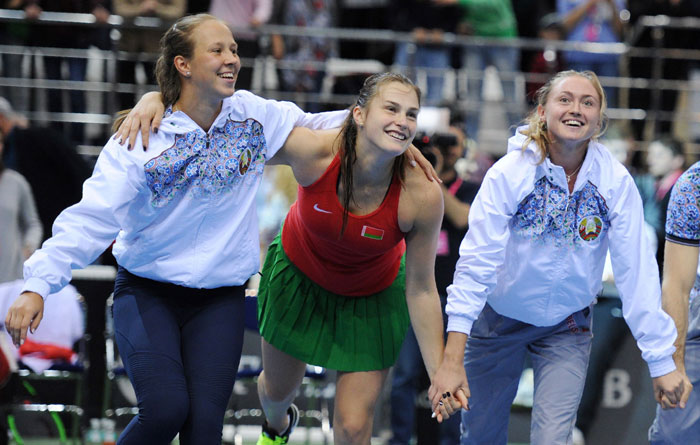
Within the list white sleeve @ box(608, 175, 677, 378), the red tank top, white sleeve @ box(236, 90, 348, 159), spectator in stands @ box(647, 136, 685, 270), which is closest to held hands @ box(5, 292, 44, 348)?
white sleeve @ box(236, 90, 348, 159)

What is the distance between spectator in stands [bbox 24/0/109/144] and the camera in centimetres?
824

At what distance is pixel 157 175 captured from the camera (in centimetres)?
368

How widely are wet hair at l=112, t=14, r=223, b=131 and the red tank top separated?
698mm

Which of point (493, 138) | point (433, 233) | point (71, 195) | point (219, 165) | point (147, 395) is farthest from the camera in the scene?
point (493, 138)

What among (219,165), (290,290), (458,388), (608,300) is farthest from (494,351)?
(608,300)

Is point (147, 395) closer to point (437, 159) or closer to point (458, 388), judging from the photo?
point (458, 388)

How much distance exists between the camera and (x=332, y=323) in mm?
4402

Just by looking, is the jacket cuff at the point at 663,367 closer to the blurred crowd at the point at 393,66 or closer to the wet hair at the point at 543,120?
the wet hair at the point at 543,120

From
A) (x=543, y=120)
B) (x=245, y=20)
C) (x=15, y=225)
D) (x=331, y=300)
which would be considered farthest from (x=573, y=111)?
(x=245, y=20)

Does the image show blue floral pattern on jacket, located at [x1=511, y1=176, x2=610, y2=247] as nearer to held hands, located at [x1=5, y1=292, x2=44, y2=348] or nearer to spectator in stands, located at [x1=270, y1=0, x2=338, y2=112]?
held hands, located at [x1=5, y1=292, x2=44, y2=348]

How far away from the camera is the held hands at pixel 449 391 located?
149 inches

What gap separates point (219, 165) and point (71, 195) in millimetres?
3944

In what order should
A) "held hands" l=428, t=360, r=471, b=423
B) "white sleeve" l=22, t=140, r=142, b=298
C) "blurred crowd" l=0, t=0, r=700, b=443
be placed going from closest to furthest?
"white sleeve" l=22, t=140, r=142, b=298, "held hands" l=428, t=360, r=471, b=423, "blurred crowd" l=0, t=0, r=700, b=443

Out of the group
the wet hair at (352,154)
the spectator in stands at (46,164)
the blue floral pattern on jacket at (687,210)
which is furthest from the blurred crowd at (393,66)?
the wet hair at (352,154)
